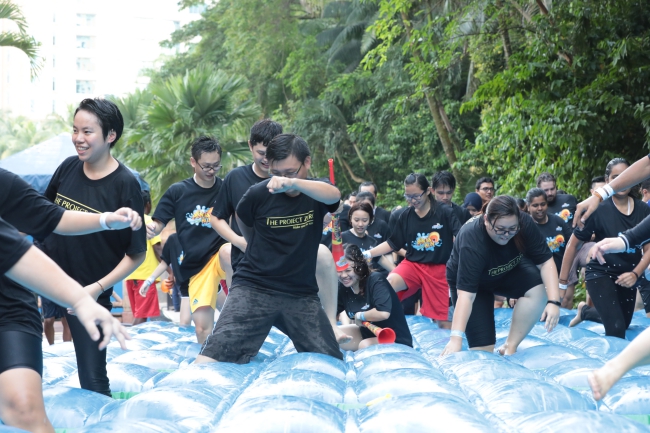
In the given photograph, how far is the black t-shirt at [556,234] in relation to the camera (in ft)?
28.0

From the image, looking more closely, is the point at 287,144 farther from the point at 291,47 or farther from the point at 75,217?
the point at 291,47

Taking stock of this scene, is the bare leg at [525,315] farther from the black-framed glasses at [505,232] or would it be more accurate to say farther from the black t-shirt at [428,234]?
the black t-shirt at [428,234]

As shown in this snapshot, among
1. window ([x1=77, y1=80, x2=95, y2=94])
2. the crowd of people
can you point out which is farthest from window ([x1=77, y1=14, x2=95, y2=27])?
the crowd of people

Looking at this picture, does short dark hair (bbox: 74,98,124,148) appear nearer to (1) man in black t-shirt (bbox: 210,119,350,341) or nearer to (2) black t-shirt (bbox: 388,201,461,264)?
(1) man in black t-shirt (bbox: 210,119,350,341)

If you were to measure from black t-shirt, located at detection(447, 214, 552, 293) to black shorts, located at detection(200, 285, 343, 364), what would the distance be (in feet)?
3.63

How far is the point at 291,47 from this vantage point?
27.7 m

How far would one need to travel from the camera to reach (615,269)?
6707mm

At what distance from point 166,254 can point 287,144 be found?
159 inches

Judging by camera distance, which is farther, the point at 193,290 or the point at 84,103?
the point at 193,290

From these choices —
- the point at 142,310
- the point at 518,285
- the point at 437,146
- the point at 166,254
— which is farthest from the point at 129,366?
the point at 437,146

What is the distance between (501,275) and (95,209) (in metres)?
3.02

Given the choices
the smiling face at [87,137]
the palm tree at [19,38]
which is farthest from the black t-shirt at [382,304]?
the palm tree at [19,38]

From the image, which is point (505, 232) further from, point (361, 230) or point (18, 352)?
point (18, 352)

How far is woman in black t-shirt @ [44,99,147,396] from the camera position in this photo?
4156 mm
